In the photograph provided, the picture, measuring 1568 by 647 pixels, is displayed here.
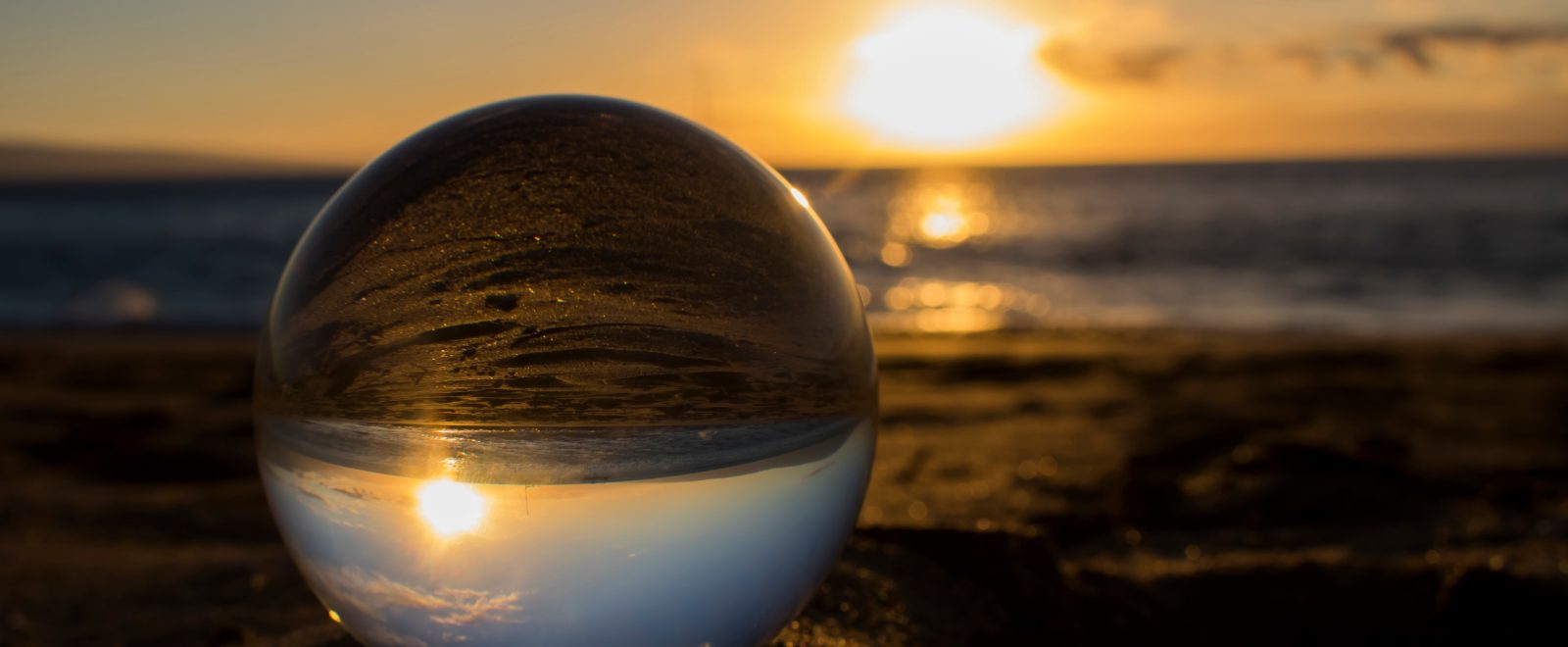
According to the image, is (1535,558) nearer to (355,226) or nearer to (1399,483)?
(1399,483)

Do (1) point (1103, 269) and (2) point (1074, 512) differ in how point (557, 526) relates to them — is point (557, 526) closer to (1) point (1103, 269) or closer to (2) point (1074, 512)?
(2) point (1074, 512)

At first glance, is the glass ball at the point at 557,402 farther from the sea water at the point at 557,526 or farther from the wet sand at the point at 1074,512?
the wet sand at the point at 1074,512

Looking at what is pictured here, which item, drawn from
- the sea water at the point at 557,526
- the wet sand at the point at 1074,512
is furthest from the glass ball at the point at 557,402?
the wet sand at the point at 1074,512

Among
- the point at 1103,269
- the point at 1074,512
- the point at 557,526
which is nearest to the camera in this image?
the point at 557,526

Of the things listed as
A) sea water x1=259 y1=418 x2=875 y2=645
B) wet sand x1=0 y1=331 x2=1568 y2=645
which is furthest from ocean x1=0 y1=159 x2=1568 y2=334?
wet sand x1=0 y1=331 x2=1568 y2=645

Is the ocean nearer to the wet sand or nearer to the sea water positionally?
the sea water

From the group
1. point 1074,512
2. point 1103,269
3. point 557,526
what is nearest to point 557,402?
point 557,526
